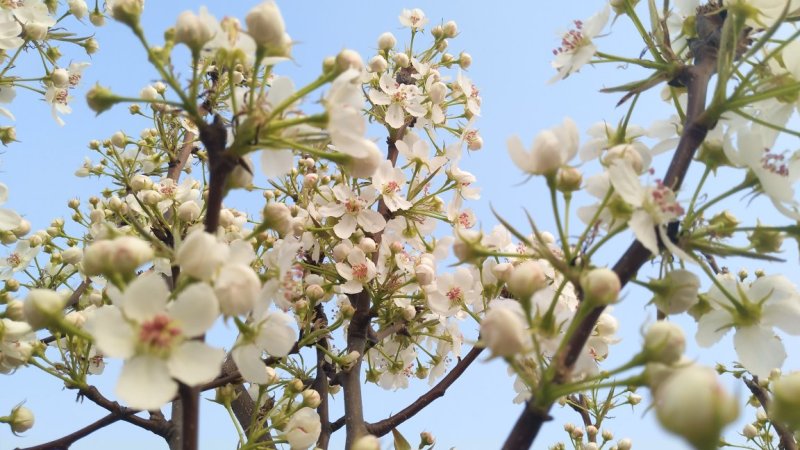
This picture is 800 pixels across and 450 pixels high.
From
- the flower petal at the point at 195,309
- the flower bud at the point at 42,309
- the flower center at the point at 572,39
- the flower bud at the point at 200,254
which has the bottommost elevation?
the flower bud at the point at 42,309

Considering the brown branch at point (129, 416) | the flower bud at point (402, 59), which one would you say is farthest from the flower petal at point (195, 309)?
the flower bud at point (402, 59)

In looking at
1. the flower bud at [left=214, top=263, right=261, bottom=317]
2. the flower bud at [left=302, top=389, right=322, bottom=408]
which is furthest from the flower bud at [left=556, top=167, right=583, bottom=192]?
the flower bud at [left=302, top=389, right=322, bottom=408]

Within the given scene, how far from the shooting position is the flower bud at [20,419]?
2.94 metres

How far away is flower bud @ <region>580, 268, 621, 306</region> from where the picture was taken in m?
1.51

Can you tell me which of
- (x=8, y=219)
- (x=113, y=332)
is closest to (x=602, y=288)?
(x=113, y=332)

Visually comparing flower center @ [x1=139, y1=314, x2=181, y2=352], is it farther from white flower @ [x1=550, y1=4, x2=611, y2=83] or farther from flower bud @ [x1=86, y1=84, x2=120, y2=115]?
white flower @ [x1=550, y1=4, x2=611, y2=83]

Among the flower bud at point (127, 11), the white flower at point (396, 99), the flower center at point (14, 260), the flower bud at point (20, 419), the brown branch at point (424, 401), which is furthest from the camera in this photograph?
the flower center at point (14, 260)

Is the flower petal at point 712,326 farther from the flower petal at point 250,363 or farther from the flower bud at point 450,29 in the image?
the flower bud at point 450,29

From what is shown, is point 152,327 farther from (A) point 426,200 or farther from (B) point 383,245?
(A) point 426,200

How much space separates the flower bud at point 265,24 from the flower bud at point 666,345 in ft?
4.08

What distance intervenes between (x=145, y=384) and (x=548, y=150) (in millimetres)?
1202

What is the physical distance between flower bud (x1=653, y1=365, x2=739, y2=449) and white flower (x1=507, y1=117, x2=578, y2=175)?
2.57 feet

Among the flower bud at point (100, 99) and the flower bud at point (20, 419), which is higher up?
the flower bud at point (100, 99)

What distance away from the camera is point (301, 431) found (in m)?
2.64
